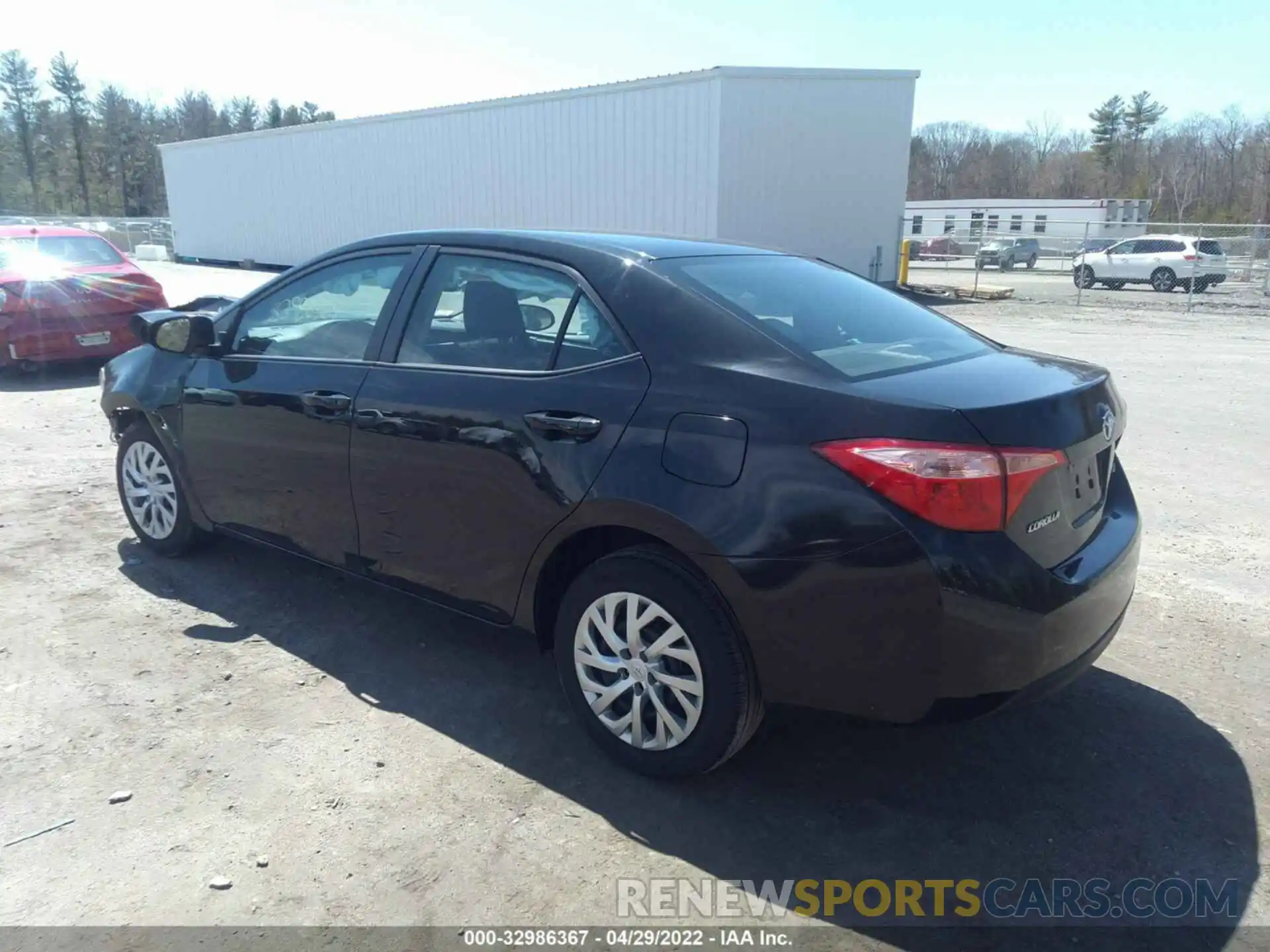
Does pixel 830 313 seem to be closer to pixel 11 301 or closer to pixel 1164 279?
pixel 11 301

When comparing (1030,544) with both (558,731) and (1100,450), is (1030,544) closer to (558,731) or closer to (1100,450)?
(1100,450)

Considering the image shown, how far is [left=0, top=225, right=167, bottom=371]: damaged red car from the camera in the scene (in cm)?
1009

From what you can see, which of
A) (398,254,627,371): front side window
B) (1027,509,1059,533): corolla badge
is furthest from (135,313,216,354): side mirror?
(1027,509,1059,533): corolla badge

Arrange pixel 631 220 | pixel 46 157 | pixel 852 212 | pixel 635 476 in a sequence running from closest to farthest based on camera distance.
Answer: pixel 635 476 → pixel 631 220 → pixel 852 212 → pixel 46 157

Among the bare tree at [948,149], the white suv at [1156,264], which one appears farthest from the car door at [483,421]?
the bare tree at [948,149]

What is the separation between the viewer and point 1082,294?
2756 centimetres

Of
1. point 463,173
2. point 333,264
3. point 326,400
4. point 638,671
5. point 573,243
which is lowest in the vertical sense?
point 638,671

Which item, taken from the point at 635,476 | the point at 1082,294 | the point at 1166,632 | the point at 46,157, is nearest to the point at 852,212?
the point at 1082,294

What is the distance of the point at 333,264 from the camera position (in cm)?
419

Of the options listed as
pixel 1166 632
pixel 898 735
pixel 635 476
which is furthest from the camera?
pixel 1166 632

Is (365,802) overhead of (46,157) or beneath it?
beneath

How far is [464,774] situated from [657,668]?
0.76m

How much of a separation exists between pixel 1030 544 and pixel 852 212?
860 inches

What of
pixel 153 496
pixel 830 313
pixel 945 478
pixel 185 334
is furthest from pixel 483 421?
pixel 153 496
